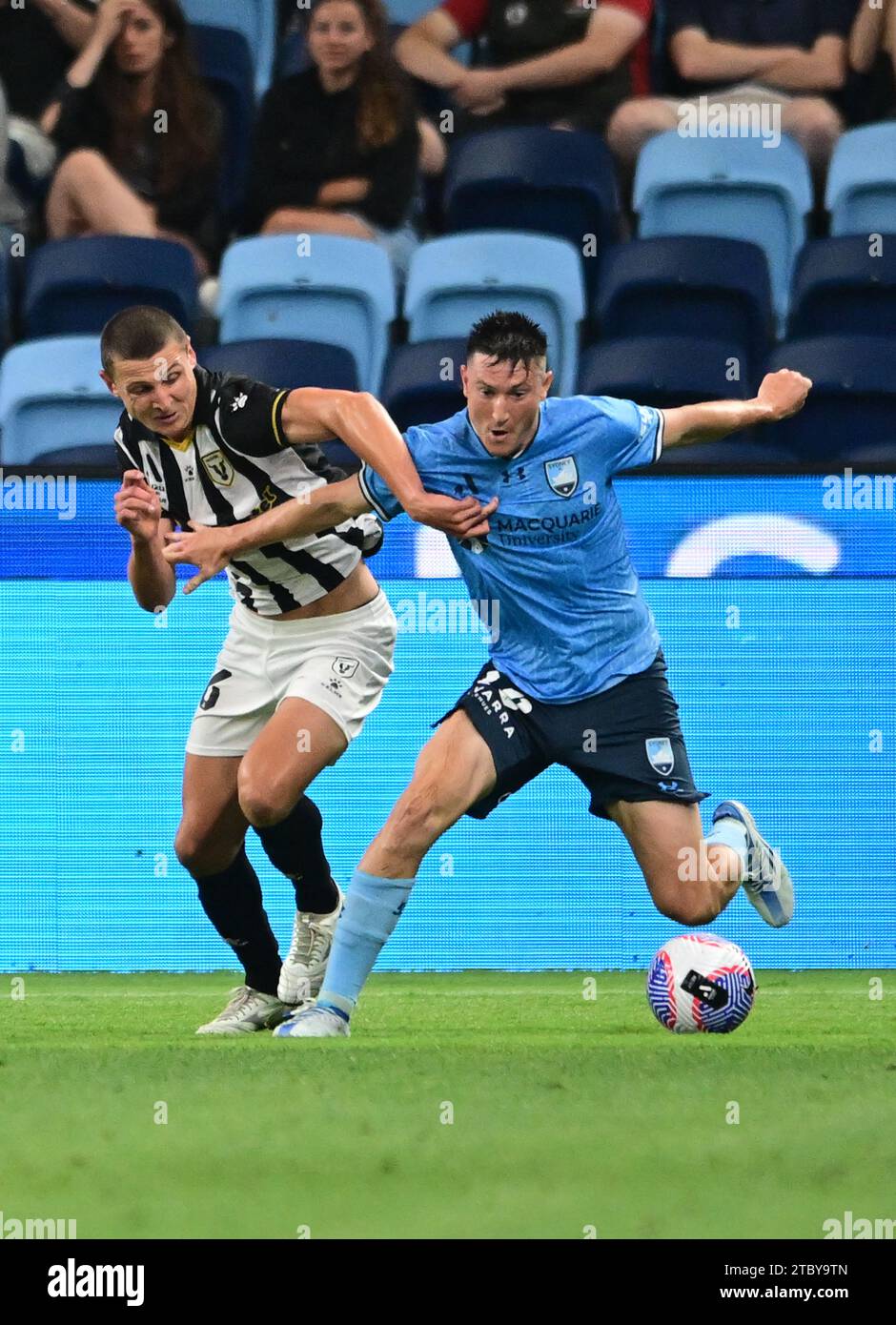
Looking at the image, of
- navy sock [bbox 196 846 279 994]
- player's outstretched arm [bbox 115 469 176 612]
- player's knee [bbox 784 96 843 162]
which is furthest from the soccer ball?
player's knee [bbox 784 96 843 162]

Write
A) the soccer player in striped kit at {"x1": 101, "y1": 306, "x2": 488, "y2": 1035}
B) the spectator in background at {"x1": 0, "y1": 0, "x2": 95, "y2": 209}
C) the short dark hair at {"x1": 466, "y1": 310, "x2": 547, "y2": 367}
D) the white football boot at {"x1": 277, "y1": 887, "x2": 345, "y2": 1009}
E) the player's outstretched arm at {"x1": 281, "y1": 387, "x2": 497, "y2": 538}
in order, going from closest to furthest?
the player's outstretched arm at {"x1": 281, "y1": 387, "x2": 497, "y2": 538} → the short dark hair at {"x1": 466, "y1": 310, "x2": 547, "y2": 367} → the soccer player in striped kit at {"x1": 101, "y1": 306, "x2": 488, "y2": 1035} → the white football boot at {"x1": 277, "y1": 887, "x2": 345, "y2": 1009} → the spectator in background at {"x1": 0, "y1": 0, "x2": 95, "y2": 209}

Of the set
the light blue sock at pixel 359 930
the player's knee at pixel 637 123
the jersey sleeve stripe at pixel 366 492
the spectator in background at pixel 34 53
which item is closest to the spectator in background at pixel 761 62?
the player's knee at pixel 637 123

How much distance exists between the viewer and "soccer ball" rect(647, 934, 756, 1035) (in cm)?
588

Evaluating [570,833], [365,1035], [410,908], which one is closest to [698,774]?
[570,833]

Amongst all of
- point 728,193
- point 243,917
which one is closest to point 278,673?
point 243,917

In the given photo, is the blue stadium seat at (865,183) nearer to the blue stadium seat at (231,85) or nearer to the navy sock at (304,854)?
the blue stadium seat at (231,85)

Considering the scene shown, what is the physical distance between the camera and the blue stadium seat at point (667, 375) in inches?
377

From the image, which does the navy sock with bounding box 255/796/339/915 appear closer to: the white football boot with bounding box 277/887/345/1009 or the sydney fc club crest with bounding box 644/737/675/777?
the white football boot with bounding box 277/887/345/1009

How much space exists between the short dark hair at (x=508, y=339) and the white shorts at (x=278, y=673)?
112 centimetres

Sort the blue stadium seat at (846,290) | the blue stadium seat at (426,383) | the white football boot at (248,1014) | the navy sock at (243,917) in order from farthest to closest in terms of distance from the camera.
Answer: the blue stadium seat at (846,290) → the blue stadium seat at (426,383) → the navy sock at (243,917) → the white football boot at (248,1014)

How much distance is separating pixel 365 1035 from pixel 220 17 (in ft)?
26.1

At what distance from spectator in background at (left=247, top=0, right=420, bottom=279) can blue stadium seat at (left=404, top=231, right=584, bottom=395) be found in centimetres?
40

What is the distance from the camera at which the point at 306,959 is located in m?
6.49
